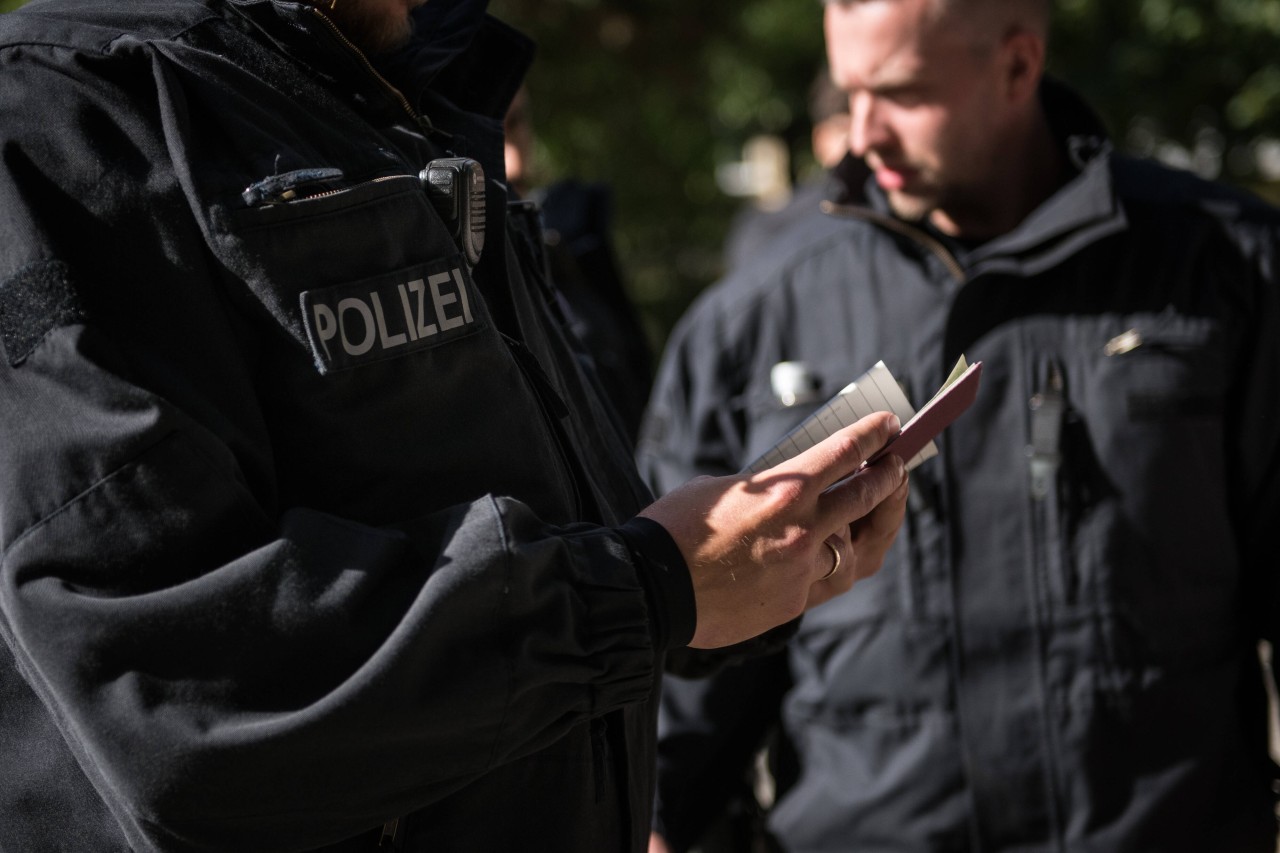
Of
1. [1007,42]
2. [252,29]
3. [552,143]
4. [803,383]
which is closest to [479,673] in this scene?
[252,29]

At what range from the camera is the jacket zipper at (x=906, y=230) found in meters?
2.62

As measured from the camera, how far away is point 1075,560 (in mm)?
2436

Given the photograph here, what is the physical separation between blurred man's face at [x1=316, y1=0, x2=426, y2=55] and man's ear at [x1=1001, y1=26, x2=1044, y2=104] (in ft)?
5.65

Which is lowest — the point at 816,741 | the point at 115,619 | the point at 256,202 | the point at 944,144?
the point at 816,741

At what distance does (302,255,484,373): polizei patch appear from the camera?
1.18 m

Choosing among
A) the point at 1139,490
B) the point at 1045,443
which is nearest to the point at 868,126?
the point at 1045,443

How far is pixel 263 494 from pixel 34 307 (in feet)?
0.81

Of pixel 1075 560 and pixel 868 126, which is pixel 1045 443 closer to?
pixel 1075 560

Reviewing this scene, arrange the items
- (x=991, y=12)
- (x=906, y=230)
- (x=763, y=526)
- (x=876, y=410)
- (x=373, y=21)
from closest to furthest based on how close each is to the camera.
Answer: (x=763, y=526)
(x=373, y=21)
(x=876, y=410)
(x=906, y=230)
(x=991, y=12)

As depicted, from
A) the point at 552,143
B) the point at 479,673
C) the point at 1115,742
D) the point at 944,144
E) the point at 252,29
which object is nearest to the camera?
the point at 479,673

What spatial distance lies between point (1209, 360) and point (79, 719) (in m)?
2.11

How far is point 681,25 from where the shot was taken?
27.9ft

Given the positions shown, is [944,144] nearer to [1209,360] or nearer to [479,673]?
[1209,360]

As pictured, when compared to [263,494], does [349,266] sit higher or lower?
higher
